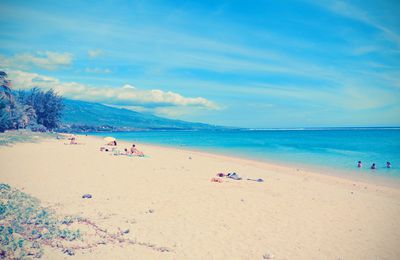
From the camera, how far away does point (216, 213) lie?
9023 millimetres

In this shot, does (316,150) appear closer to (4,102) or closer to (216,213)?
(216,213)

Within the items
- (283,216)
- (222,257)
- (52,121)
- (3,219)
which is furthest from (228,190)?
(52,121)

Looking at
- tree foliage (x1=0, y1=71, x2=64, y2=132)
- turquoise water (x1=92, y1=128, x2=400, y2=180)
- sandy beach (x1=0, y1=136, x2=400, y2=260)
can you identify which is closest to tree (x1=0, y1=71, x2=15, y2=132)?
tree foliage (x1=0, y1=71, x2=64, y2=132)

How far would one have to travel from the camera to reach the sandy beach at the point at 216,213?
6617 mm

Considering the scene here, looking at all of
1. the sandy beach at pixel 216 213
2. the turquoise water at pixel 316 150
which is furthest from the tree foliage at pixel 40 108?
the sandy beach at pixel 216 213

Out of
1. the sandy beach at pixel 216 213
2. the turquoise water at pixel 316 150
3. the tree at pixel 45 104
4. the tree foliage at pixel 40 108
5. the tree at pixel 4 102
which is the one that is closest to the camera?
the sandy beach at pixel 216 213

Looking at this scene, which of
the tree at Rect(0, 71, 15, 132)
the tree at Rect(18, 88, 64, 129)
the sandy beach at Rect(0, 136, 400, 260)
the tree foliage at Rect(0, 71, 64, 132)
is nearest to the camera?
the sandy beach at Rect(0, 136, 400, 260)

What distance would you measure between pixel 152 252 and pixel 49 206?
4145mm

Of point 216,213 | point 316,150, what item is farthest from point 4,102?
point 316,150

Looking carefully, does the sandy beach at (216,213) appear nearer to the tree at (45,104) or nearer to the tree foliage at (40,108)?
the tree foliage at (40,108)

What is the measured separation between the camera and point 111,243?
643 cm

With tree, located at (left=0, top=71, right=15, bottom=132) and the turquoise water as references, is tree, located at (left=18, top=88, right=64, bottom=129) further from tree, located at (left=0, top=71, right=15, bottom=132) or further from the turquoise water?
tree, located at (left=0, top=71, right=15, bottom=132)

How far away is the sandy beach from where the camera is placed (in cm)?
662

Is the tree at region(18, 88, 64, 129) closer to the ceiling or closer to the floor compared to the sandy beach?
closer to the ceiling
